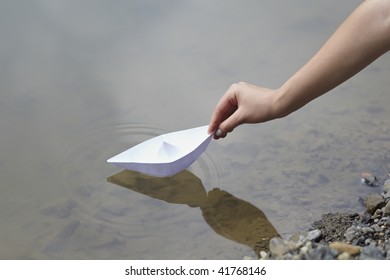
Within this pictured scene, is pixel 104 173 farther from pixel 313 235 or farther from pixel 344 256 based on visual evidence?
pixel 344 256

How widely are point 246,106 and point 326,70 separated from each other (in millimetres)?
360

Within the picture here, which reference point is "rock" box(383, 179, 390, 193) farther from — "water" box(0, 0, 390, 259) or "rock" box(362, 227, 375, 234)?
"rock" box(362, 227, 375, 234)

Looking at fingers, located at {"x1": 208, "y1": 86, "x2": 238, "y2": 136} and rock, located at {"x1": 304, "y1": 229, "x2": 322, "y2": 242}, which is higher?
fingers, located at {"x1": 208, "y1": 86, "x2": 238, "y2": 136}

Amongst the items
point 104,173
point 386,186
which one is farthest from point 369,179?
point 104,173

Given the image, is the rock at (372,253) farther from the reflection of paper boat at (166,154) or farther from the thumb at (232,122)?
the reflection of paper boat at (166,154)

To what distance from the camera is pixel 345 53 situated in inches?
87.0

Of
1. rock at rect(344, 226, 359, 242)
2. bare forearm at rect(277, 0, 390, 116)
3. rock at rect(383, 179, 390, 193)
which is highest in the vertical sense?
bare forearm at rect(277, 0, 390, 116)

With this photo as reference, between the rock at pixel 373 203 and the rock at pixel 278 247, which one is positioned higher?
the rock at pixel 373 203

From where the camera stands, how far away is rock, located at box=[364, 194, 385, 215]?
103 inches

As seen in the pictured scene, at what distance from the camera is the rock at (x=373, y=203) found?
8.61 feet

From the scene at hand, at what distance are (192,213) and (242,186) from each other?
0.89 feet

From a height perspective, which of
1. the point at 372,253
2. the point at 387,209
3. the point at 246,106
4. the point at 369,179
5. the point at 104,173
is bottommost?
the point at 372,253

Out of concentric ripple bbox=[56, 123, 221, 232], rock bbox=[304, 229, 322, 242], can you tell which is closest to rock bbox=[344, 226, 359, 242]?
rock bbox=[304, 229, 322, 242]

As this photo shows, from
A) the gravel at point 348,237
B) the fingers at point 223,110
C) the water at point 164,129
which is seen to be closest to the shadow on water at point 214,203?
the water at point 164,129
